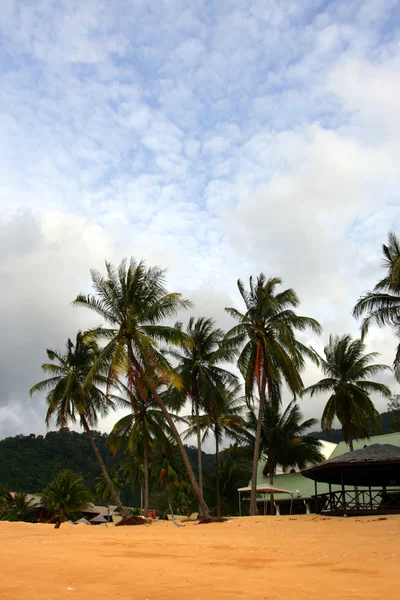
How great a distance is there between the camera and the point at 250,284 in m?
26.0

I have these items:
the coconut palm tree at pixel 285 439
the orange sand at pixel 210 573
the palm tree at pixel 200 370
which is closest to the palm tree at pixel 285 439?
the coconut palm tree at pixel 285 439

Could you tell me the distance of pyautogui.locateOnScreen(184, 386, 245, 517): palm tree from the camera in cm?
3000

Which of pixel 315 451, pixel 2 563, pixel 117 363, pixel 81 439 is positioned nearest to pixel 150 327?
pixel 117 363

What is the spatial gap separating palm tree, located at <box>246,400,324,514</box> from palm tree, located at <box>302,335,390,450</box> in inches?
175

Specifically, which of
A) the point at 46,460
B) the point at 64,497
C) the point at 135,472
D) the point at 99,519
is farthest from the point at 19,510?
the point at 46,460

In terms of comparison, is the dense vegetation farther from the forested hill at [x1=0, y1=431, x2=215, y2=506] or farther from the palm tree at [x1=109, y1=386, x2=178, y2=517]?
the forested hill at [x1=0, y1=431, x2=215, y2=506]

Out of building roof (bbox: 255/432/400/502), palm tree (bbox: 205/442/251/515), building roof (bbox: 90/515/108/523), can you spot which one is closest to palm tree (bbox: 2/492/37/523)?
building roof (bbox: 90/515/108/523)

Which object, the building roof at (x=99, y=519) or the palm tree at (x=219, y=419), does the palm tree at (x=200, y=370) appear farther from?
the building roof at (x=99, y=519)

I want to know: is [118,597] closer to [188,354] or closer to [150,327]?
[150,327]

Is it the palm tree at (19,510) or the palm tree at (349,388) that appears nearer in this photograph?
the palm tree at (349,388)

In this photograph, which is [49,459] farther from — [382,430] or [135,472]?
[382,430]

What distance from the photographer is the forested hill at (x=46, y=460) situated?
5746 centimetres

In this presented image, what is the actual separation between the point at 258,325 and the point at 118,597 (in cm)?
2057

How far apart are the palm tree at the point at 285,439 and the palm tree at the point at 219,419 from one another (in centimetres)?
128
